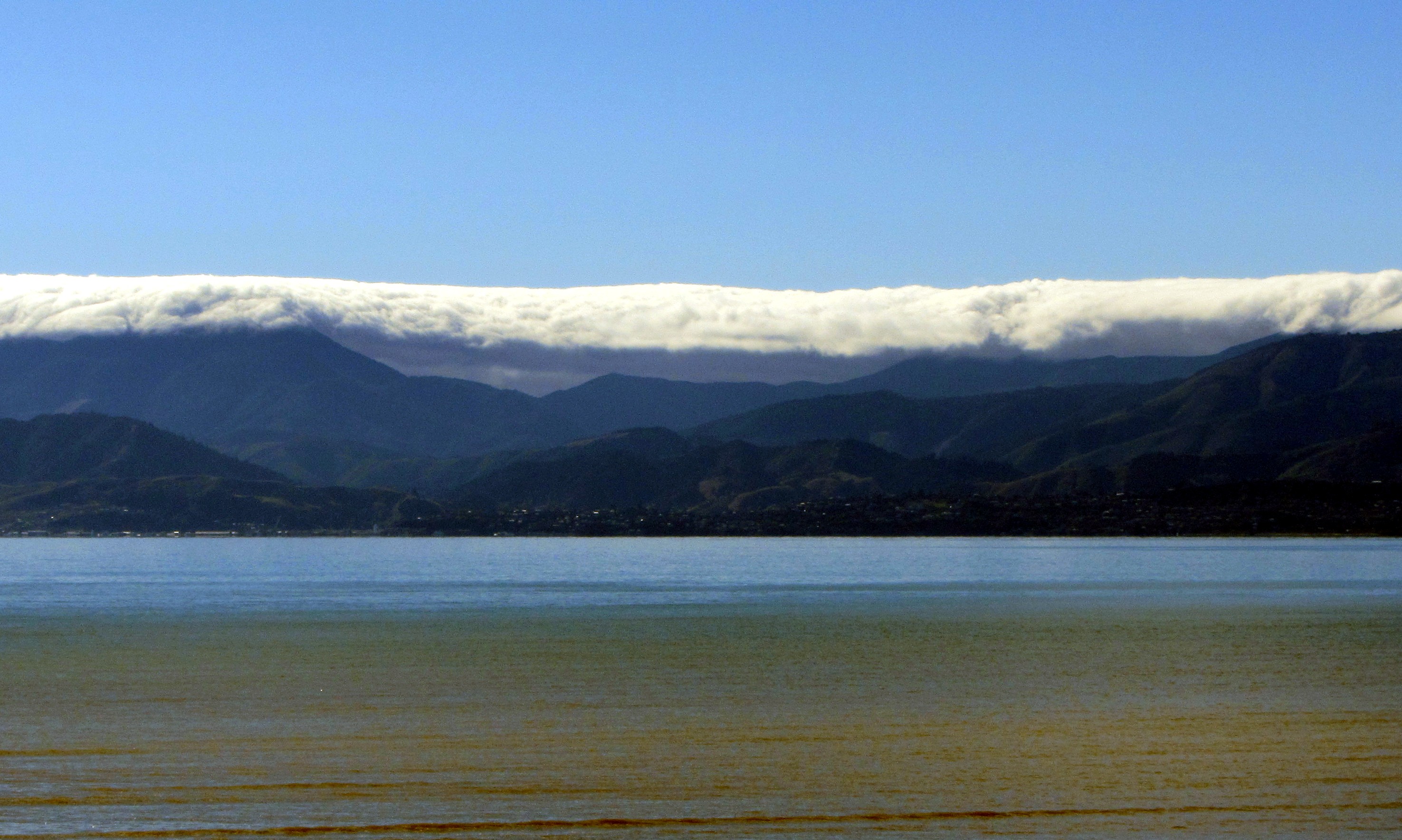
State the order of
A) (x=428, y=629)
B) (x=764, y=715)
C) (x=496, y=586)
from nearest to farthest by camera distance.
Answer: (x=764, y=715), (x=428, y=629), (x=496, y=586)

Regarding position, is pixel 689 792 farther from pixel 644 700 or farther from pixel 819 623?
pixel 819 623

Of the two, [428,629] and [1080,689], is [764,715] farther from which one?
[428,629]

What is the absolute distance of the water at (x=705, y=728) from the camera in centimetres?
3188

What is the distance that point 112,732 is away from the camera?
148ft

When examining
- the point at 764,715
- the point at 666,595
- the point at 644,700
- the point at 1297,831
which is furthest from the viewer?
the point at 666,595

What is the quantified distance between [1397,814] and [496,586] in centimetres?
14600

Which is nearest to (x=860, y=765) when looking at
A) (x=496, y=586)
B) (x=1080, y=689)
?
(x=1080, y=689)

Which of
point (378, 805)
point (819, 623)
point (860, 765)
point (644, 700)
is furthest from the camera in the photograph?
point (819, 623)

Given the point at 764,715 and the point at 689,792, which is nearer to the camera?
the point at 689,792

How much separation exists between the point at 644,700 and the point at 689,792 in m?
19.7

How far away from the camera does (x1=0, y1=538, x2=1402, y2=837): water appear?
3188cm

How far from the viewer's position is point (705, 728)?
46188 mm

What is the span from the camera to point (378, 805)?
32844 mm

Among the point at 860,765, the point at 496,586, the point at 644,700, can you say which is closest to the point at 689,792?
the point at 860,765
